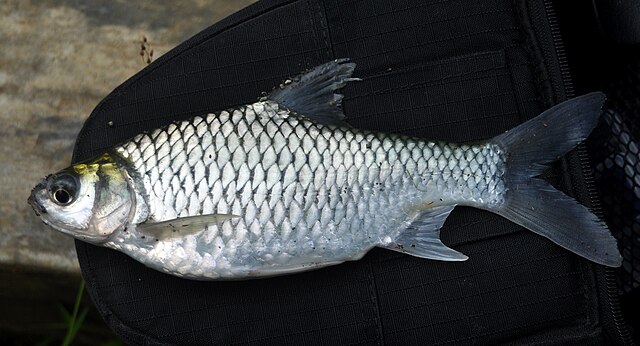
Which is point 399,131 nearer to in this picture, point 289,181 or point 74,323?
point 289,181

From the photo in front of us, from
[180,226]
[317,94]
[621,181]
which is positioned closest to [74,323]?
[180,226]

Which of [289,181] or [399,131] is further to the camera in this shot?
[399,131]

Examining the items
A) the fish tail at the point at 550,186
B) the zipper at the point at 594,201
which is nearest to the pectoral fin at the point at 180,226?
the fish tail at the point at 550,186

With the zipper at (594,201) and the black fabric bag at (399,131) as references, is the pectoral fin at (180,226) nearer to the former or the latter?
the black fabric bag at (399,131)

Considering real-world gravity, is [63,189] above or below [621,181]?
above

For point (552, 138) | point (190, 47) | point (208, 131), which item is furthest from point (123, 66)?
point (552, 138)

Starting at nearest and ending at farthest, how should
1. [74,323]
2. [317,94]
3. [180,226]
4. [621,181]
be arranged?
[180,226], [317,94], [621,181], [74,323]

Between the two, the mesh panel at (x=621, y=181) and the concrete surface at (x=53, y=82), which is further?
the concrete surface at (x=53, y=82)
